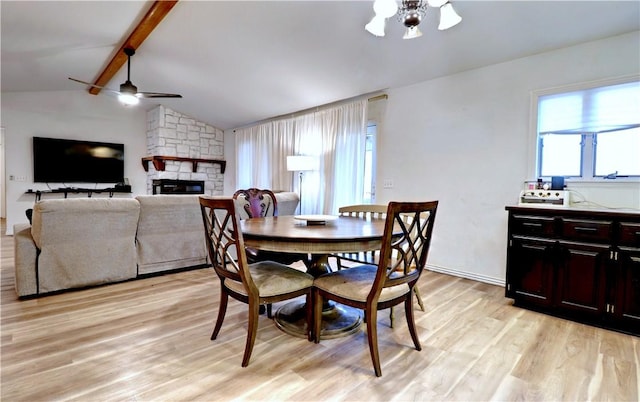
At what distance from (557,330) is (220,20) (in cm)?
411

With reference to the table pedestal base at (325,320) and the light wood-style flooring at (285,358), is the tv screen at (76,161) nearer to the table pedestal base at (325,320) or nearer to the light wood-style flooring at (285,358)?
the light wood-style flooring at (285,358)

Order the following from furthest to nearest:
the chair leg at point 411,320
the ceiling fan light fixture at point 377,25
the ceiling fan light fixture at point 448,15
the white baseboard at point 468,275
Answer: the white baseboard at point 468,275
the ceiling fan light fixture at point 377,25
the ceiling fan light fixture at point 448,15
the chair leg at point 411,320

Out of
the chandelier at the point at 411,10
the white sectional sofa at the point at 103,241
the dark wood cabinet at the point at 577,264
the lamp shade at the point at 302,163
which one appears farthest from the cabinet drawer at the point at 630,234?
the white sectional sofa at the point at 103,241

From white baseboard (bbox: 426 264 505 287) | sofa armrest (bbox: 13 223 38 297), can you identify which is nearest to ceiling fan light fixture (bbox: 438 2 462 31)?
white baseboard (bbox: 426 264 505 287)

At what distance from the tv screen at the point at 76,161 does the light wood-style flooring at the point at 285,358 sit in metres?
4.39

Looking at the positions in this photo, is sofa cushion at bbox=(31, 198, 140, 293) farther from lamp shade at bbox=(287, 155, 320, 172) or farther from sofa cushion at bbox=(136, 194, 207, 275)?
lamp shade at bbox=(287, 155, 320, 172)

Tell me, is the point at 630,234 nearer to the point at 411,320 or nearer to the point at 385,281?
the point at 411,320

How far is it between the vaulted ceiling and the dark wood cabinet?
5.11ft

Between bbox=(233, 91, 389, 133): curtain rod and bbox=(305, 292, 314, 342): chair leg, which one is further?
bbox=(233, 91, 389, 133): curtain rod

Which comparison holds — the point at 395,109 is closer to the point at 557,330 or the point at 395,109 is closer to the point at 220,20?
the point at 220,20

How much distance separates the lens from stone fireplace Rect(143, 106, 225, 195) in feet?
21.1

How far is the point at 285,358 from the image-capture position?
68.0 inches

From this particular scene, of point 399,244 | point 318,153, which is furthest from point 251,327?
point 318,153

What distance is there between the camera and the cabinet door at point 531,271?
7.83 ft
